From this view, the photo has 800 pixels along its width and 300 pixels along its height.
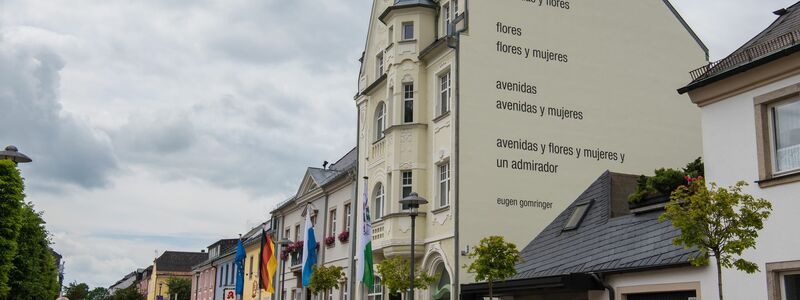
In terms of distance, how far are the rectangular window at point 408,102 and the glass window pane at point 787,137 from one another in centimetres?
1545

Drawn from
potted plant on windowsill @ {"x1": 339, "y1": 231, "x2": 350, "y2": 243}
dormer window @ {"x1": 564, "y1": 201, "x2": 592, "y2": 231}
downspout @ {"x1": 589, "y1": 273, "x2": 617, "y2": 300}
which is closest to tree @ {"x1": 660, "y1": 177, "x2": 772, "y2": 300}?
downspout @ {"x1": 589, "y1": 273, "x2": 617, "y2": 300}

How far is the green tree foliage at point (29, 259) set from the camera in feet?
94.9

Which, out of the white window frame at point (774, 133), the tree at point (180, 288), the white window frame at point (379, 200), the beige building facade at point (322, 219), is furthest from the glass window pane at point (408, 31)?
the tree at point (180, 288)

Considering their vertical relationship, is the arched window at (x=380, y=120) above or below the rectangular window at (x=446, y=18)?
below

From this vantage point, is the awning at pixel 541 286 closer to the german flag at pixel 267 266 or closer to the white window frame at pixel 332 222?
the white window frame at pixel 332 222

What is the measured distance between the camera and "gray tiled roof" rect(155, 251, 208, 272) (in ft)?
399

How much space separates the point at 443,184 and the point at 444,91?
2.98 metres

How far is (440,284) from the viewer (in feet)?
86.9

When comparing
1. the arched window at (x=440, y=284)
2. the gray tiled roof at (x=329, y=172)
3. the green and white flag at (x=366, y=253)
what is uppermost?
the gray tiled roof at (x=329, y=172)

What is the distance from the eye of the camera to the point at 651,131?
28344 millimetres

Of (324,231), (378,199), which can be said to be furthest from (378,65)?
(324,231)

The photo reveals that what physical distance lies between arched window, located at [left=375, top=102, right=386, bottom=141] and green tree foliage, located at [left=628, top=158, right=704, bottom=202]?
13021 millimetres

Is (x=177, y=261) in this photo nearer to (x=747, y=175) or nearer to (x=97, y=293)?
(x=97, y=293)

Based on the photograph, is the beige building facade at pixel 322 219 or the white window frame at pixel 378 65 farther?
the beige building facade at pixel 322 219
